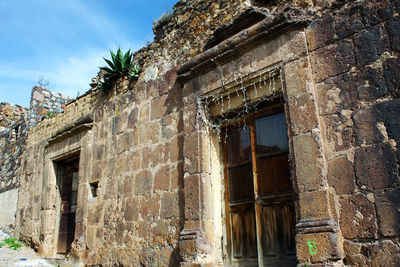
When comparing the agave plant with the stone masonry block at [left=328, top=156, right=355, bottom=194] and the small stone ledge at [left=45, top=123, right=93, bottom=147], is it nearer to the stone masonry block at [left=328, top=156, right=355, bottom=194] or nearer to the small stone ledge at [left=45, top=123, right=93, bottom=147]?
the small stone ledge at [left=45, top=123, right=93, bottom=147]

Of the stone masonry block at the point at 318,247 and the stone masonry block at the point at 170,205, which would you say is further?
the stone masonry block at the point at 170,205

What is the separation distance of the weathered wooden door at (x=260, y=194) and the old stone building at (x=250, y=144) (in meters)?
0.01

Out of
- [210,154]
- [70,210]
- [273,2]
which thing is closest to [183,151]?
[210,154]

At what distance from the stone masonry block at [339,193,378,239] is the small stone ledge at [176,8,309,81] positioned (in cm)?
174

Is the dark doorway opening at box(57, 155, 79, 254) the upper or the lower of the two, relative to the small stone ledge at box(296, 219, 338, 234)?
upper

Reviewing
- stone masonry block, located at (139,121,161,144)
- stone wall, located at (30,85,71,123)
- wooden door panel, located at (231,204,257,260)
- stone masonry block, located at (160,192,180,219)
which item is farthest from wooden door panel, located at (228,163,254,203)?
stone wall, located at (30,85,71,123)

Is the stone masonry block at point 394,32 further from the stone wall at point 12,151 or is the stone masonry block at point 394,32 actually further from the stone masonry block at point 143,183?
the stone wall at point 12,151

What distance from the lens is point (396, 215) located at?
2.75m

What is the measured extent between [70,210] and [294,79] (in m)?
5.10

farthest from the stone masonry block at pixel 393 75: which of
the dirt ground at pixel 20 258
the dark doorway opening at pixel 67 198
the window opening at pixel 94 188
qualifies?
the dirt ground at pixel 20 258

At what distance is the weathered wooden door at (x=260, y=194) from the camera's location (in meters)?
3.62

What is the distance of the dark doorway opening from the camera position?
6637 mm

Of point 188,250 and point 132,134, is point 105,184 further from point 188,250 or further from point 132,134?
point 188,250

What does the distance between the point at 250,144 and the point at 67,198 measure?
4299 mm
